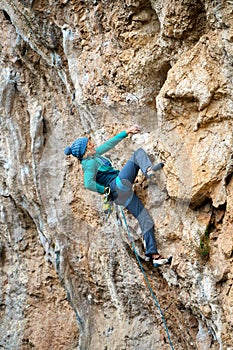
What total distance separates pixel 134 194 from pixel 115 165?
0.80 m

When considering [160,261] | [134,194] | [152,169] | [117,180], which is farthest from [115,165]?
[160,261]

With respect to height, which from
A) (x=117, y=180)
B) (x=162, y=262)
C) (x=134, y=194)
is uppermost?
(x=117, y=180)

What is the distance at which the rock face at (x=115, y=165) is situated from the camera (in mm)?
6379

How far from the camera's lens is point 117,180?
280 inches

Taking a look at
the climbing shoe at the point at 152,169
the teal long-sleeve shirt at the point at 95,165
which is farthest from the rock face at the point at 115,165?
the teal long-sleeve shirt at the point at 95,165

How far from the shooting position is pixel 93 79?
26.8ft

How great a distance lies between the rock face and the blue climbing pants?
0.13 m

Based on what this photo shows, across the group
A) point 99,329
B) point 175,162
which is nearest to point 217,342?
point 175,162

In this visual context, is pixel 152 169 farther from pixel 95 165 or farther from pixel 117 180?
pixel 95 165

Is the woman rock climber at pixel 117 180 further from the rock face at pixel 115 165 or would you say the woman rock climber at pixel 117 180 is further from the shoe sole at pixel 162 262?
the rock face at pixel 115 165

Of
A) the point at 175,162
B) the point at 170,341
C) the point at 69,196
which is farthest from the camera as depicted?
the point at 69,196

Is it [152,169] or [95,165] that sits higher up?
[95,165]

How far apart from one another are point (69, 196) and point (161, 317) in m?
2.41

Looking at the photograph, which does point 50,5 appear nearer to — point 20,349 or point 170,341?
point 170,341
